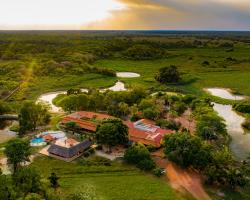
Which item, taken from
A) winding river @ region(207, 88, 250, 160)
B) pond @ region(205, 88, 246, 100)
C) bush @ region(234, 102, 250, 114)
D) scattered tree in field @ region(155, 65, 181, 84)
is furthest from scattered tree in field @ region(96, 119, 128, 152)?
scattered tree in field @ region(155, 65, 181, 84)

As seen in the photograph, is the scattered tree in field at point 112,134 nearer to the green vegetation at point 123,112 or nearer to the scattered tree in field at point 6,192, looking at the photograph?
the green vegetation at point 123,112

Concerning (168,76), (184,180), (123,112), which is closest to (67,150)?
(184,180)

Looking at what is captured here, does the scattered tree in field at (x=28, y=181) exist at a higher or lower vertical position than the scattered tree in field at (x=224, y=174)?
higher

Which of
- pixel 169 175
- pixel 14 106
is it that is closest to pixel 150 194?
pixel 169 175

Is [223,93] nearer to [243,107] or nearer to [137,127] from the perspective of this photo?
[243,107]

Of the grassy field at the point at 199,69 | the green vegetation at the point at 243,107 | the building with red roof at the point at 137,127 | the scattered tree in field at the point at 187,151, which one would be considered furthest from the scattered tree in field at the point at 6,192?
the grassy field at the point at 199,69
